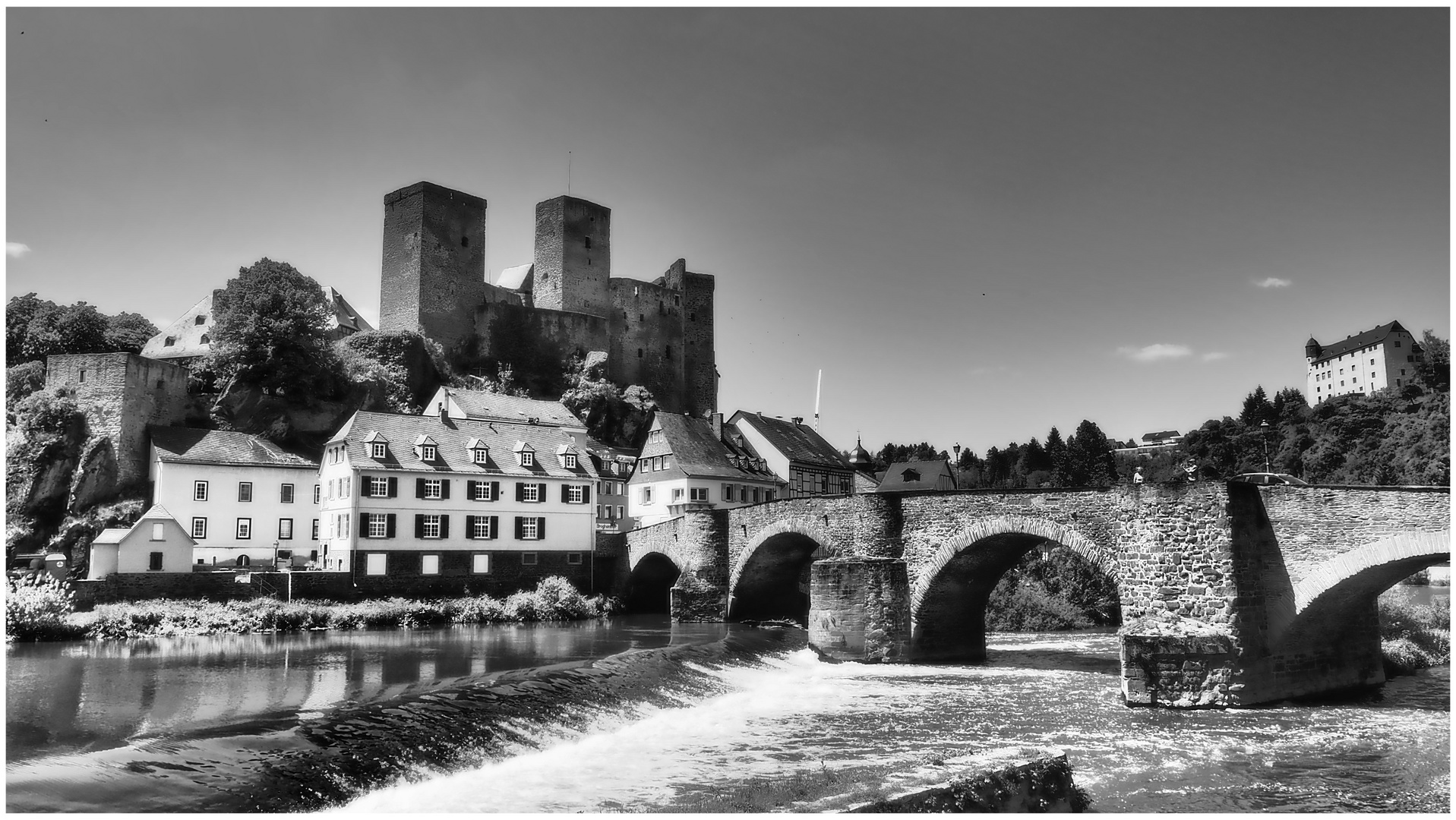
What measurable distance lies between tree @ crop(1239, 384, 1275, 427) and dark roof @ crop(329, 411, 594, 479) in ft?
259

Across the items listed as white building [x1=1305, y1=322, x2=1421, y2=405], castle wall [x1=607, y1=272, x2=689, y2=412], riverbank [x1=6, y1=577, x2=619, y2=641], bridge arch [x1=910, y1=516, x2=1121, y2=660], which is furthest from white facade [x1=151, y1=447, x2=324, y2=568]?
white building [x1=1305, y1=322, x2=1421, y2=405]

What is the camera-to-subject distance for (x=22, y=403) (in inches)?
1849

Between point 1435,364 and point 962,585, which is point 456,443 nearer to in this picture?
point 962,585

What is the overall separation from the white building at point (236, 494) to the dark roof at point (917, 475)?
31.7 meters

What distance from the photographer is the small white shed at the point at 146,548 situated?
3812cm

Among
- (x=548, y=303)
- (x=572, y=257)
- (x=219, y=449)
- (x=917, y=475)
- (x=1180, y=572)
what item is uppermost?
(x=572, y=257)

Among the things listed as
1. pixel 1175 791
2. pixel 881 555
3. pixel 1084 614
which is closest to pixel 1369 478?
pixel 1084 614

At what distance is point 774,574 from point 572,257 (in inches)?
2015

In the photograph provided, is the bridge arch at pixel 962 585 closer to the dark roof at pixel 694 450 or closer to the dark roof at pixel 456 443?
the dark roof at pixel 456 443

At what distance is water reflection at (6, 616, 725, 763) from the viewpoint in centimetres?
1811

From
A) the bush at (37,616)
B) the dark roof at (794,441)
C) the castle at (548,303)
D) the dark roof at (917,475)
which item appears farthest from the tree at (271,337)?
the dark roof at (917,475)

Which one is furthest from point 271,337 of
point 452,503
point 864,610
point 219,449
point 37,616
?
point 864,610

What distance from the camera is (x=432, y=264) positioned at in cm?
7606

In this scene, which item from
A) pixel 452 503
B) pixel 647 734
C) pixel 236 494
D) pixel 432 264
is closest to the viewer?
pixel 647 734
